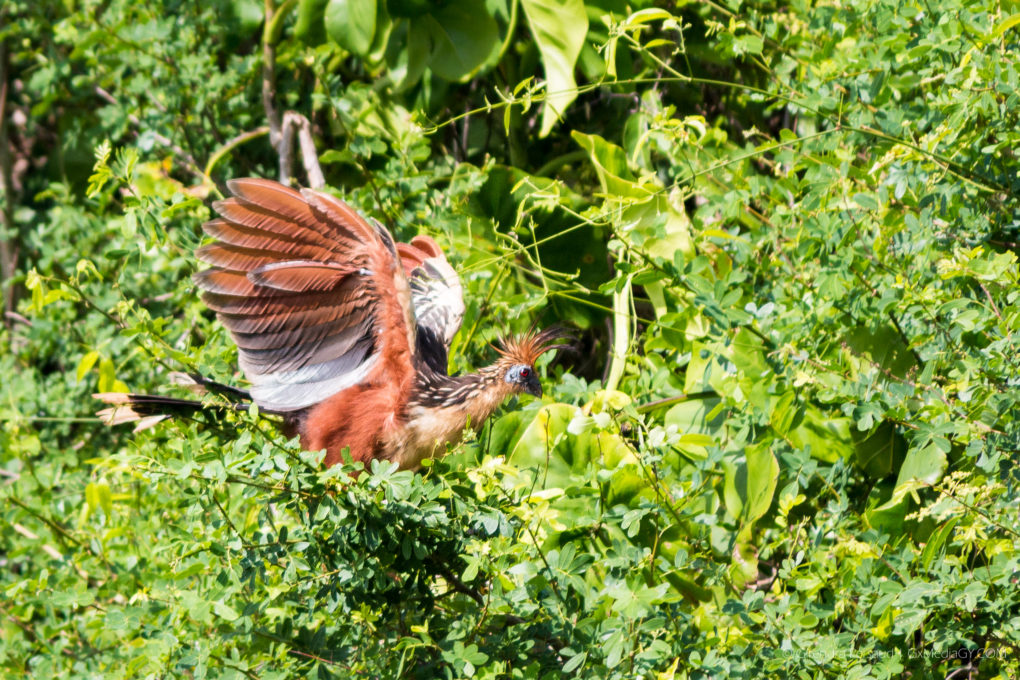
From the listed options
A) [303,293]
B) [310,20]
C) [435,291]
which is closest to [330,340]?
[303,293]

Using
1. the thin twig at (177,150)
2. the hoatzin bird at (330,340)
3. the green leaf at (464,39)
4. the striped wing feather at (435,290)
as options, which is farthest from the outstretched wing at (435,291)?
the thin twig at (177,150)

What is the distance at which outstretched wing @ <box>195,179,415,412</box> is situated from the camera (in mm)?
1655

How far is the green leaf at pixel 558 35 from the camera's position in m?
2.26

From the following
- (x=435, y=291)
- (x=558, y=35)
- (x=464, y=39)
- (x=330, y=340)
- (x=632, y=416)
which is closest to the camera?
(x=632, y=416)

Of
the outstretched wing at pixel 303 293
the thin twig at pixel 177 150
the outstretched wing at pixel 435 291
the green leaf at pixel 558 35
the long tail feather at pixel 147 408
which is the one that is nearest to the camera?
the outstretched wing at pixel 303 293

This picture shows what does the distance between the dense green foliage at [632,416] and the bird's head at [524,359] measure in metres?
0.05

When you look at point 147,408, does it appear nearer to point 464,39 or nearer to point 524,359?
point 524,359

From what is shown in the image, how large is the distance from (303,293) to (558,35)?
98cm

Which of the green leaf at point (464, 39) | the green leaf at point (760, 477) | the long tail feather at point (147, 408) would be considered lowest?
the green leaf at point (760, 477)

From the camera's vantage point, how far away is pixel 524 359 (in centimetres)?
184

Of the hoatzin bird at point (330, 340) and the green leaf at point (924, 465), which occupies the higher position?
the hoatzin bird at point (330, 340)

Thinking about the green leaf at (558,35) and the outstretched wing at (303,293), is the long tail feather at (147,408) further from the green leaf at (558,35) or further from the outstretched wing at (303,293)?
the green leaf at (558,35)

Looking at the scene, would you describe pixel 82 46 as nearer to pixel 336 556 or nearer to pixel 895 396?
pixel 336 556

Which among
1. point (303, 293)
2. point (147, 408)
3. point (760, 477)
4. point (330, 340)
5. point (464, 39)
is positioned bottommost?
point (760, 477)
